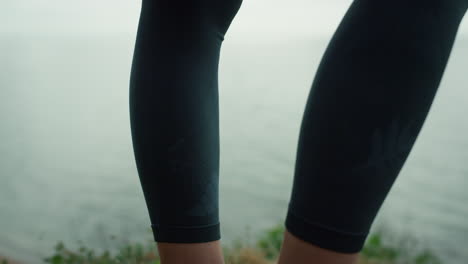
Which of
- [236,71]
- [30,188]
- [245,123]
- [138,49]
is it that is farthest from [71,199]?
[236,71]

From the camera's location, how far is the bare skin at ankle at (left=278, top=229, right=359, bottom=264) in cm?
37

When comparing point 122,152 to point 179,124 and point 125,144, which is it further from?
point 179,124

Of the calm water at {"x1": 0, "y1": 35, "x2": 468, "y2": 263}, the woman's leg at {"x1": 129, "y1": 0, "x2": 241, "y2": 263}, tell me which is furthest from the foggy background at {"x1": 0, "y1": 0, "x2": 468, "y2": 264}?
the woman's leg at {"x1": 129, "y1": 0, "x2": 241, "y2": 263}

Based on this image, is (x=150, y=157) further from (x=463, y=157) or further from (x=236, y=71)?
(x=236, y=71)

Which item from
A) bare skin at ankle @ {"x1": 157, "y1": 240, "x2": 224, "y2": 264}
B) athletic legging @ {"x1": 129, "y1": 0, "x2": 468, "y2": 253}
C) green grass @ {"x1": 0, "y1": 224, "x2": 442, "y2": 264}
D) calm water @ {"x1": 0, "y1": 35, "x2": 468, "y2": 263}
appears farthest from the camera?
calm water @ {"x1": 0, "y1": 35, "x2": 468, "y2": 263}

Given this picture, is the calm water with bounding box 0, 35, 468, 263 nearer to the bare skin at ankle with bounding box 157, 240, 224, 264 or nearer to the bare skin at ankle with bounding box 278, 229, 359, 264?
the bare skin at ankle with bounding box 157, 240, 224, 264

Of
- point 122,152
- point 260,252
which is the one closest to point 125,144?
point 122,152

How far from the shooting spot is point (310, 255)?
1.22 ft

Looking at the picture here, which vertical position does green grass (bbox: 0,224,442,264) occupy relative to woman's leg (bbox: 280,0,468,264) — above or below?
below

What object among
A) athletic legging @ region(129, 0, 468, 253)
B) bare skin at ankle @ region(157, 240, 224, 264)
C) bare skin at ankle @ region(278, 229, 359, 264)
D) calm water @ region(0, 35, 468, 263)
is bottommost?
calm water @ region(0, 35, 468, 263)

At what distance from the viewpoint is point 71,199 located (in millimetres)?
1425

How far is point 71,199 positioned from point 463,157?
117 centimetres

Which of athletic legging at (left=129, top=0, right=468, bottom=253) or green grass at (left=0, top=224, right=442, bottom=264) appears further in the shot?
green grass at (left=0, top=224, right=442, bottom=264)

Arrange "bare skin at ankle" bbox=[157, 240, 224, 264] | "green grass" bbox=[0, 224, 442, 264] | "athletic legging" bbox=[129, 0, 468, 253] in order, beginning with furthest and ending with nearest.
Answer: "green grass" bbox=[0, 224, 442, 264] → "bare skin at ankle" bbox=[157, 240, 224, 264] → "athletic legging" bbox=[129, 0, 468, 253]
